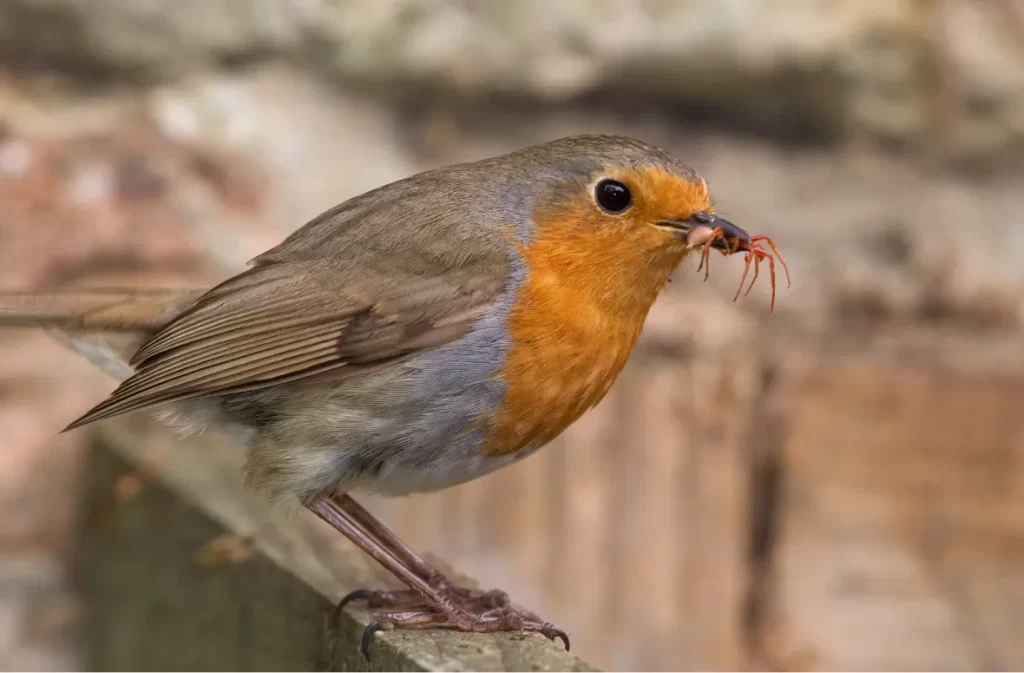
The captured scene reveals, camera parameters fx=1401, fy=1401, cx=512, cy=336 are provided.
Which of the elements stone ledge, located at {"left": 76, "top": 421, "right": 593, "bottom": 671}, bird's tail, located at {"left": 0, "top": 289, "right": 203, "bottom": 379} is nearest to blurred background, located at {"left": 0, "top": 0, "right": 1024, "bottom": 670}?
stone ledge, located at {"left": 76, "top": 421, "right": 593, "bottom": 671}

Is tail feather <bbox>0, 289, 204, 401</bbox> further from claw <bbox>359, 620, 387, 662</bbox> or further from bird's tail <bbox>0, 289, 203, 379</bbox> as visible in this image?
claw <bbox>359, 620, 387, 662</bbox>

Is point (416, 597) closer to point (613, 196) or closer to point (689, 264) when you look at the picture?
point (613, 196)

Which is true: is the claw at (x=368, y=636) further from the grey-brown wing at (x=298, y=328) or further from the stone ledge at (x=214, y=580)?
the grey-brown wing at (x=298, y=328)

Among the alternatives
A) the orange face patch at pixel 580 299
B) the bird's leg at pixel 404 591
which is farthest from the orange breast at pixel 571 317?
the bird's leg at pixel 404 591

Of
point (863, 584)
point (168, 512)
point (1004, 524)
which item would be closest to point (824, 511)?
point (863, 584)

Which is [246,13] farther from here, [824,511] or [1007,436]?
[1007,436]

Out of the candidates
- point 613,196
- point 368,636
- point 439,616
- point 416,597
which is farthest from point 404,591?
point 613,196
